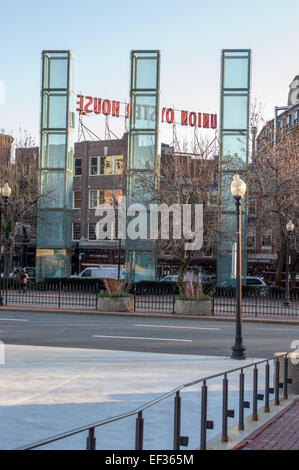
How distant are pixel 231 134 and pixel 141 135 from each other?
6.15 m

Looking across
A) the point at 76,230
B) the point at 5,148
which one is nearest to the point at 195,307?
the point at 5,148

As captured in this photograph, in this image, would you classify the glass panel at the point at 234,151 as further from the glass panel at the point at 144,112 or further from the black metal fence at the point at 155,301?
the black metal fence at the point at 155,301

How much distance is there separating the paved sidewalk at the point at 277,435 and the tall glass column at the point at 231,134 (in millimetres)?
29188

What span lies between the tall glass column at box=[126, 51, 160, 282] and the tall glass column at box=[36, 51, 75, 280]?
472 cm

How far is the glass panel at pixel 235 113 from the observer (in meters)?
37.7

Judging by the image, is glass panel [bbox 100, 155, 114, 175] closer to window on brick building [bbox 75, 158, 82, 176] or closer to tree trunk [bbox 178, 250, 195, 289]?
window on brick building [bbox 75, 158, 82, 176]

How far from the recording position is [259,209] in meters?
39.3

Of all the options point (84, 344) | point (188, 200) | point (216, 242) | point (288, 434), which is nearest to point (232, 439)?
point (288, 434)

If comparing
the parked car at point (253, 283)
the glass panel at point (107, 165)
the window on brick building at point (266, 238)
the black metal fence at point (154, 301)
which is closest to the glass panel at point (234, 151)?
the window on brick building at point (266, 238)

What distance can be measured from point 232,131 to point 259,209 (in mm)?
5755

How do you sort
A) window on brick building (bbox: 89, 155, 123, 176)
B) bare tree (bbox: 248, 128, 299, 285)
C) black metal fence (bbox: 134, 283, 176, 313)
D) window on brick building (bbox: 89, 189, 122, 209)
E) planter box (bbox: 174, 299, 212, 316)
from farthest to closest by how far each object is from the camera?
window on brick building (bbox: 89, 155, 123, 176) < window on brick building (bbox: 89, 189, 122, 209) < bare tree (bbox: 248, 128, 299, 285) < black metal fence (bbox: 134, 283, 176, 313) < planter box (bbox: 174, 299, 212, 316)

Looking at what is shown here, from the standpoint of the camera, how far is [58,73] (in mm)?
39906

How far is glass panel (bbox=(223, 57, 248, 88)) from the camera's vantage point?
37.8m

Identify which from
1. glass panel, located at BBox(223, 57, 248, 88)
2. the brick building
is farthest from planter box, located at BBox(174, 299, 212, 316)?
the brick building
